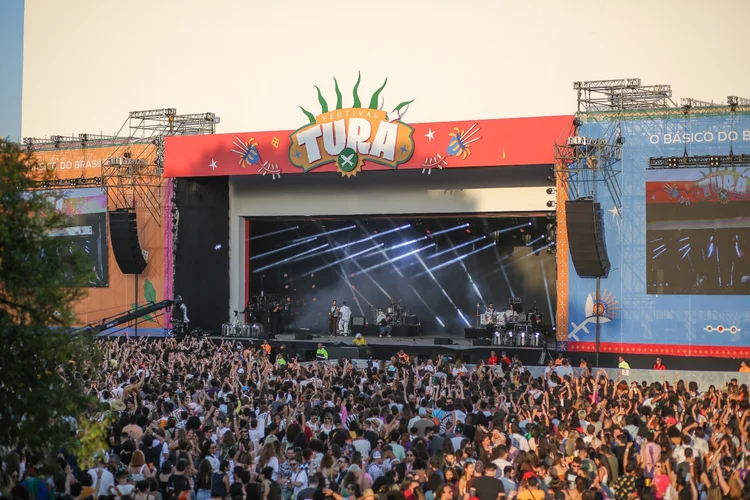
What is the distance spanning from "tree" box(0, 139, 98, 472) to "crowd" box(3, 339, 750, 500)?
0.53 meters

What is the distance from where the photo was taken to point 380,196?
97.3 ft

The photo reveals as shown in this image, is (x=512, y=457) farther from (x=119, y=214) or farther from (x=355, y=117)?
(x=119, y=214)

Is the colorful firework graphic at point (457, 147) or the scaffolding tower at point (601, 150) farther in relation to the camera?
the colorful firework graphic at point (457, 147)

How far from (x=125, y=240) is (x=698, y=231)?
17.2m

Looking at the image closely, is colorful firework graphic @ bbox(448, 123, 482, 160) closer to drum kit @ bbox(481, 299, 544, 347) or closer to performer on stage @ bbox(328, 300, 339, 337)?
drum kit @ bbox(481, 299, 544, 347)

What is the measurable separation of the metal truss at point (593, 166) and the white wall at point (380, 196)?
2.83 metres

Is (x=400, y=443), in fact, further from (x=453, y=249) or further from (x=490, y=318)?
(x=453, y=249)

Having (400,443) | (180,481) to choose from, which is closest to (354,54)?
(400,443)

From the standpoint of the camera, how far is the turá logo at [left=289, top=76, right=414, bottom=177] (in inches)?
1040

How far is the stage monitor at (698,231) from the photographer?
23.3 m

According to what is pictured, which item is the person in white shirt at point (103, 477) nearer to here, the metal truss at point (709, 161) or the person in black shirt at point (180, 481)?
the person in black shirt at point (180, 481)

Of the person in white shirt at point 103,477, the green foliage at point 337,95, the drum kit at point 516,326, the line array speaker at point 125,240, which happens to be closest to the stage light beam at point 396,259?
the drum kit at point 516,326

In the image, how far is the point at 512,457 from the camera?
10.1 m

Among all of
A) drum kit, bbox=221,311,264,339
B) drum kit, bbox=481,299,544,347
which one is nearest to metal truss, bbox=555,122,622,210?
drum kit, bbox=481,299,544,347
